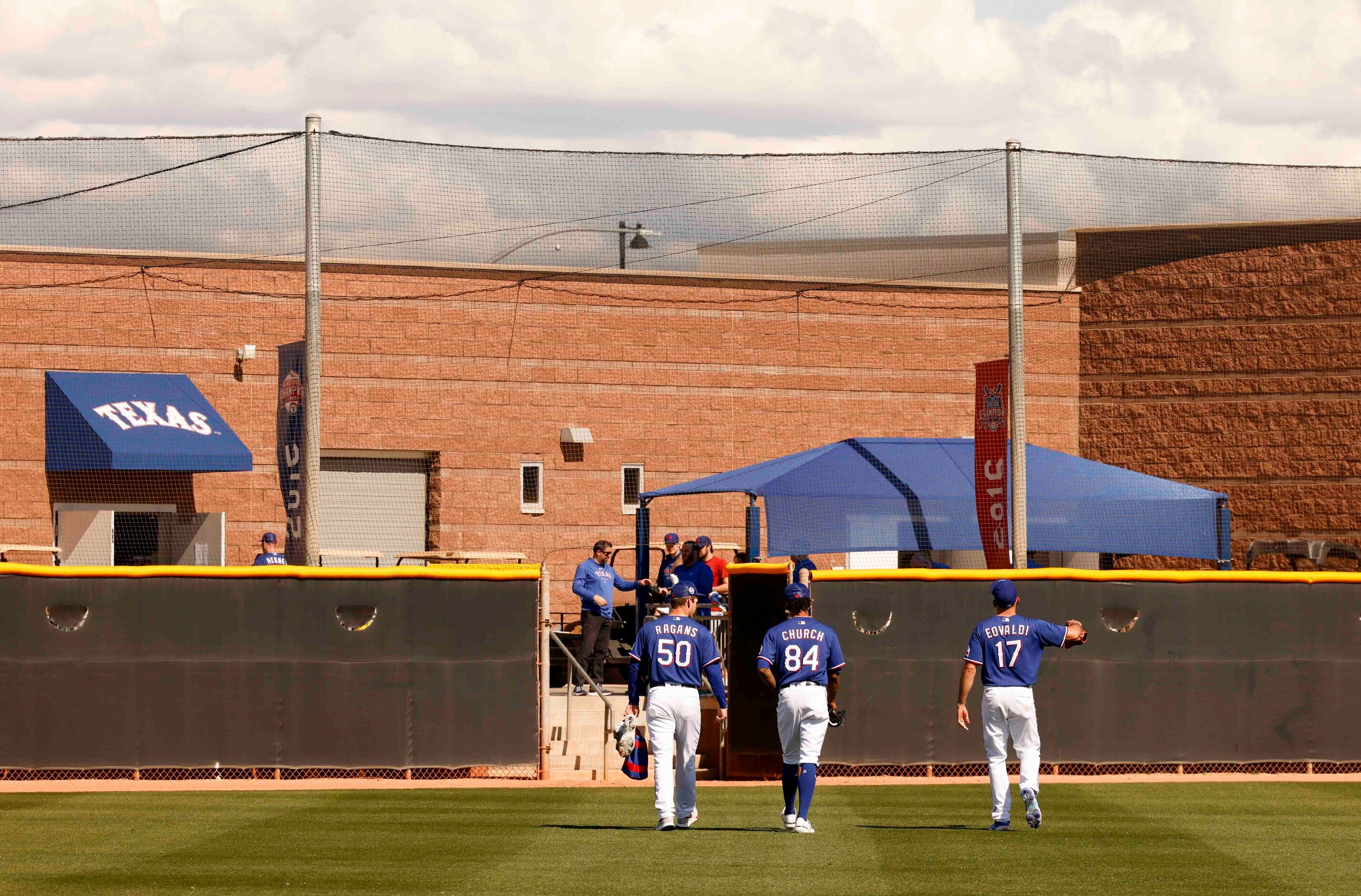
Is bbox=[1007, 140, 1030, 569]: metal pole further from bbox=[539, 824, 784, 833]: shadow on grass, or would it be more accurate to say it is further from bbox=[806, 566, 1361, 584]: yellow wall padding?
bbox=[539, 824, 784, 833]: shadow on grass

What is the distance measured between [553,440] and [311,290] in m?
9.93

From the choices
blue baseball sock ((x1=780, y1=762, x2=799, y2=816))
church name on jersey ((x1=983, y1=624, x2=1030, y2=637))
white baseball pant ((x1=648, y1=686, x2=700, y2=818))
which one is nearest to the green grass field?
blue baseball sock ((x1=780, y1=762, x2=799, y2=816))

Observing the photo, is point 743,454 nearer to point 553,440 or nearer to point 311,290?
point 553,440

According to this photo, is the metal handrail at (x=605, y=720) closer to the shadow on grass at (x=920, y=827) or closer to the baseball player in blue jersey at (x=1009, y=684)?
the shadow on grass at (x=920, y=827)

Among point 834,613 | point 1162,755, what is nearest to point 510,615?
point 834,613

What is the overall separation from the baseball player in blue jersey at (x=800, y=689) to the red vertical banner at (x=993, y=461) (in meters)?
7.04

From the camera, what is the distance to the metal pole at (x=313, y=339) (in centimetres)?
1616

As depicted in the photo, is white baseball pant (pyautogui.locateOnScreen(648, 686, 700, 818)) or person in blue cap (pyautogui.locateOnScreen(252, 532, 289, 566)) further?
person in blue cap (pyautogui.locateOnScreen(252, 532, 289, 566))

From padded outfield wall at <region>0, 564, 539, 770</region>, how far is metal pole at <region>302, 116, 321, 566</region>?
2630mm

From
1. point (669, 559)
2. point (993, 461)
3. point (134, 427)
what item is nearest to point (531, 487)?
point (134, 427)

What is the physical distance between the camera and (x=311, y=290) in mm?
A: 16266

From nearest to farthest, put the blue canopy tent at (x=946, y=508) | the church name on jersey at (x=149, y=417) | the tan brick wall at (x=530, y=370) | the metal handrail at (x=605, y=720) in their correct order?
the metal handrail at (x=605, y=720), the blue canopy tent at (x=946, y=508), the church name on jersey at (x=149, y=417), the tan brick wall at (x=530, y=370)

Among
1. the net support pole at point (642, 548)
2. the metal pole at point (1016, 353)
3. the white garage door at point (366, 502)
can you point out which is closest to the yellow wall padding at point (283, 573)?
the metal pole at point (1016, 353)

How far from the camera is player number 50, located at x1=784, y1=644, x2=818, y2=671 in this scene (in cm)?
1028
